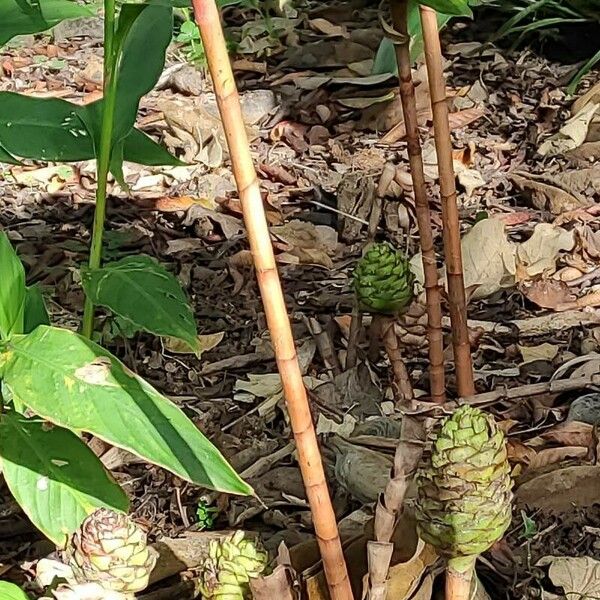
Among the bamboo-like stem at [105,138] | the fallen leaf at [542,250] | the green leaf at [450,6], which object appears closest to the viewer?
the green leaf at [450,6]

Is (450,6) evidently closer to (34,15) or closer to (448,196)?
(448,196)

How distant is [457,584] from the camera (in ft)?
3.56

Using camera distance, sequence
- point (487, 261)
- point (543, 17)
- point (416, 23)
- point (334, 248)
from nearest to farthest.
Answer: point (416, 23), point (487, 261), point (334, 248), point (543, 17)

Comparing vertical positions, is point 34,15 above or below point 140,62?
A: above

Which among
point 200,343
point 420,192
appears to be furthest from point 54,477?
point 200,343

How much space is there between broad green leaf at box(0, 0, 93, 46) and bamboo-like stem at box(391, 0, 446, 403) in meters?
0.51

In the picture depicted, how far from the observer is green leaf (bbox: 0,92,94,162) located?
1.66 meters

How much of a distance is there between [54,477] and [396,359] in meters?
0.61

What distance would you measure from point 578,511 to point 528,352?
1.57 ft

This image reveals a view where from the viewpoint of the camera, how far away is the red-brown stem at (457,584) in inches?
42.3

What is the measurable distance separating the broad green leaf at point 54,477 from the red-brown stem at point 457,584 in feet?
1.30

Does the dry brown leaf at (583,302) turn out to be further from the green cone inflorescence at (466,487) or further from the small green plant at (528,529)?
the green cone inflorescence at (466,487)

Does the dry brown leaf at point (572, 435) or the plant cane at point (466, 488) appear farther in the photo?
the dry brown leaf at point (572, 435)

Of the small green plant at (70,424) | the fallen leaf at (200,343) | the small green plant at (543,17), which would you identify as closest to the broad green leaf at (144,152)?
the small green plant at (70,424)
